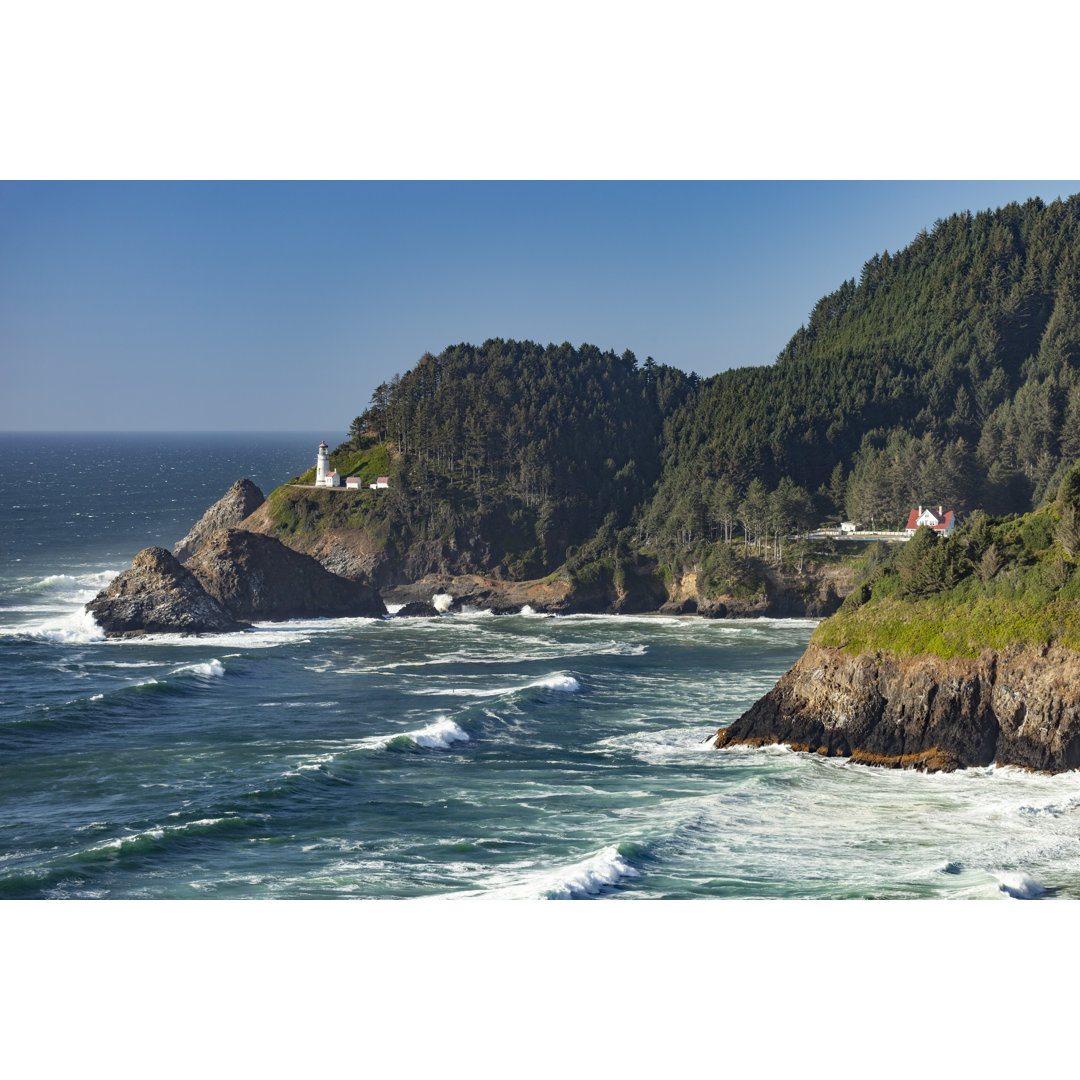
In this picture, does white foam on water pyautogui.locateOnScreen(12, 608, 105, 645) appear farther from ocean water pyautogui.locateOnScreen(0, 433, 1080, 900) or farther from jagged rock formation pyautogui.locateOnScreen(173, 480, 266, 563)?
jagged rock formation pyautogui.locateOnScreen(173, 480, 266, 563)

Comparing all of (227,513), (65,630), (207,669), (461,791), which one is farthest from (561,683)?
(227,513)

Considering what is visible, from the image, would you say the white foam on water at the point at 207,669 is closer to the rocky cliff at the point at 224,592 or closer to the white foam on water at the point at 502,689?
the white foam on water at the point at 502,689

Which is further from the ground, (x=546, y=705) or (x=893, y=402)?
(x=893, y=402)

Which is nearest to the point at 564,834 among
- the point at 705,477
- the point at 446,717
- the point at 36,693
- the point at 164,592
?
the point at 446,717

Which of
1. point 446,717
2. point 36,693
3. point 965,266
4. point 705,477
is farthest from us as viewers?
point 965,266

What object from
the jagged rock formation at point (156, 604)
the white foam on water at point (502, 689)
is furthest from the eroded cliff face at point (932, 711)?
the jagged rock formation at point (156, 604)

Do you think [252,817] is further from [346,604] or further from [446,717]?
[346,604]

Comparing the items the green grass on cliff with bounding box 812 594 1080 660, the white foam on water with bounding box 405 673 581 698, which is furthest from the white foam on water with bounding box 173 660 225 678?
the green grass on cliff with bounding box 812 594 1080 660
